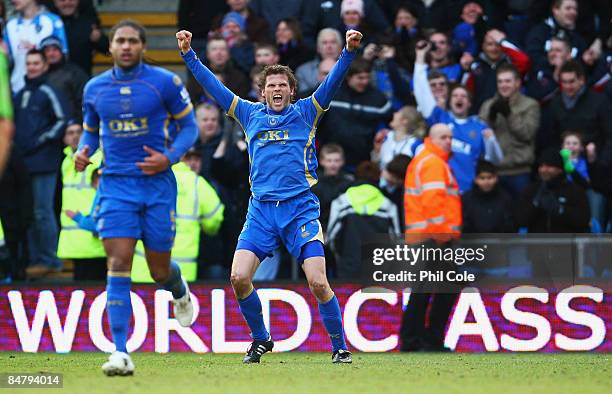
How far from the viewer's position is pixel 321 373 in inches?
393

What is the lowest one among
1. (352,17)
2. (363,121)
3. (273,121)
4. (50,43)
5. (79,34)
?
(363,121)

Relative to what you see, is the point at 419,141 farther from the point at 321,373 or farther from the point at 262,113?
the point at 321,373

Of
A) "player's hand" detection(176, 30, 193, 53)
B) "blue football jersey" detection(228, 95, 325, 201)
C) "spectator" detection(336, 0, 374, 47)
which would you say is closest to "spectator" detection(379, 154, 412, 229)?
"spectator" detection(336, 0, 374, 47)

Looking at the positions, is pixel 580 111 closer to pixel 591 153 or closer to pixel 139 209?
pixel 591 153

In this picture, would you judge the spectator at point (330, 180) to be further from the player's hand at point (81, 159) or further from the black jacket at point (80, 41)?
the player's hand at point (81, 159)

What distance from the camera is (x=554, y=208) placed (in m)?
14.3

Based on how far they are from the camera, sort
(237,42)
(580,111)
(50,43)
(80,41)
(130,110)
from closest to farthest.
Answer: (130,110) < (580,111) < (50,43) < (237,42) < (80,41)

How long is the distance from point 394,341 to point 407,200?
1456 mm

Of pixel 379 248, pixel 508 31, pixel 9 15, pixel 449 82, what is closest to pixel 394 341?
pixel 379 248

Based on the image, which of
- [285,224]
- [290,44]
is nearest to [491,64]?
[290,44]

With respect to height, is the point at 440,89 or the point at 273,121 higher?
the point at 440,89

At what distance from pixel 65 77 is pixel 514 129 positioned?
520cm

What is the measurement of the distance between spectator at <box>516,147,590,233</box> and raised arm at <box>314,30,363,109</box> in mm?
4040

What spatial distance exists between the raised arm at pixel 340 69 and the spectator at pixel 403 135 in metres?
3.96
